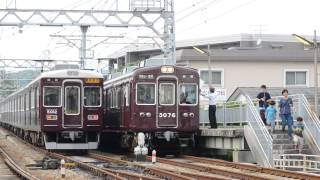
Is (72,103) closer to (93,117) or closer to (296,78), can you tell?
(93,117)

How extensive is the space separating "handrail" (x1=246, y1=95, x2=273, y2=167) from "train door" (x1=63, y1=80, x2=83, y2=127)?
7026 mm

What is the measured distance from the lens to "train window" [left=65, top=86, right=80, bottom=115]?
2412 centimetres

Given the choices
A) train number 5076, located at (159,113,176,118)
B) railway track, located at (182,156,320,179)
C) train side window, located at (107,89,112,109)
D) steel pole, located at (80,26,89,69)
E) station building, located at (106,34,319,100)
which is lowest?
railway track, located at (182,156,320,179)

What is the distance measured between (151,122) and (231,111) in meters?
2.66

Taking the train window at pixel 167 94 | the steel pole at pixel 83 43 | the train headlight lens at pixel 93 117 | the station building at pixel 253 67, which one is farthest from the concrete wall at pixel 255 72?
the train window at pixel 167 94

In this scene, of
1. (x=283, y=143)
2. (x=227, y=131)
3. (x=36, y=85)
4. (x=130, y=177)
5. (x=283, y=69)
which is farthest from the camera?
(x=283, y=69)

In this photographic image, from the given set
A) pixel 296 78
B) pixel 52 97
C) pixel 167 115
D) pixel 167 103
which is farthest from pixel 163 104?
pixel 296 78

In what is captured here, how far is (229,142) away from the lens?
68.7 feet

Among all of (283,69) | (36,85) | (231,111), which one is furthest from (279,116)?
(283,69)

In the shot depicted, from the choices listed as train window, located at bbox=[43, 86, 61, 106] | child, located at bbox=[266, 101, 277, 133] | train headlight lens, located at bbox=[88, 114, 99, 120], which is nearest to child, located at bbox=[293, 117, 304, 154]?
child, located at bbox=[266, 101, 277, 133]

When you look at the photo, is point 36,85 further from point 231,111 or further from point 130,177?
point 130,177

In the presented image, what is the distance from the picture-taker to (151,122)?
22.0 metres

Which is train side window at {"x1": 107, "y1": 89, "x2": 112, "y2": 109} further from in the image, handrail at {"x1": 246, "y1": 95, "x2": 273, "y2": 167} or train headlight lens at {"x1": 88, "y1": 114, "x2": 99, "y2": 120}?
handrail at {"x1": 246, "y1": 95, "x2": 273, "y2": 167}

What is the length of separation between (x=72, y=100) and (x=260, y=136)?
27.0ft
